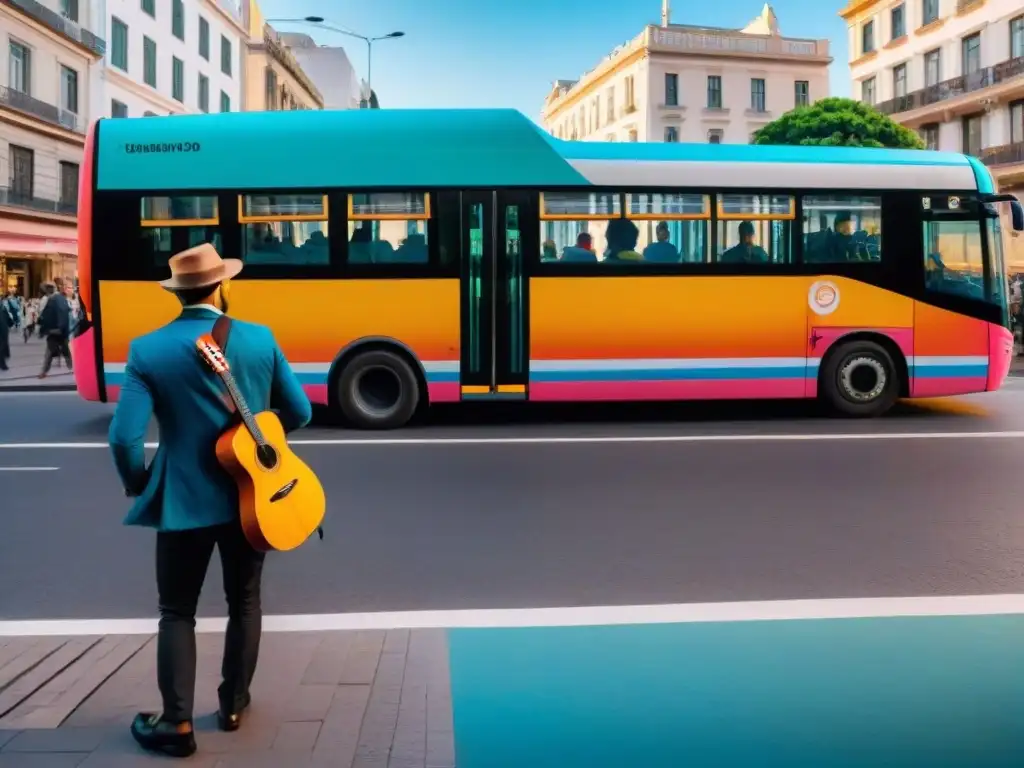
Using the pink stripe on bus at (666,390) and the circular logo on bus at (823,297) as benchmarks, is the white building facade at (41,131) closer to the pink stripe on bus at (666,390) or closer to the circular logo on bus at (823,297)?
the pink stripe on bus at (666,390)

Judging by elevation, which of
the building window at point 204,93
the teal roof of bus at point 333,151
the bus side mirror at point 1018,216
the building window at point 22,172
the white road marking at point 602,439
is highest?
the building window at point 204,93

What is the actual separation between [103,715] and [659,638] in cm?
238

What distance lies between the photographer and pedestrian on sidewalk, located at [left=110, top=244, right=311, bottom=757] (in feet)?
12.1

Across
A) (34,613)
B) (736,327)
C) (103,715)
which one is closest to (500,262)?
(736,327)

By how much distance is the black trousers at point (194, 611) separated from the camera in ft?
12.1

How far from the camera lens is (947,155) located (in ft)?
45.2

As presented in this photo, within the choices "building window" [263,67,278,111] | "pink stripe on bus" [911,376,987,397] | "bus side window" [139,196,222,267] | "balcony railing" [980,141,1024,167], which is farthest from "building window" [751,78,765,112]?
"bus side window" [139,196,222,267]

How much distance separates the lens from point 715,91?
69.8m

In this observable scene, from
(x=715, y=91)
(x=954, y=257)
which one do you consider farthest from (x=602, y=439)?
(x=715, y=91)

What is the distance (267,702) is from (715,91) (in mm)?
69875

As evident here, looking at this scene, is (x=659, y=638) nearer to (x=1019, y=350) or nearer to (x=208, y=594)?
(x=208, y=594)

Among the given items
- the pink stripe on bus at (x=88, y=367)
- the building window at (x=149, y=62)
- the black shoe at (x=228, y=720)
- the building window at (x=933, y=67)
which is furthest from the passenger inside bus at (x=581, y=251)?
the building window at (x=933, y=67)

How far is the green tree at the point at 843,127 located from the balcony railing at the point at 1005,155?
2615mm

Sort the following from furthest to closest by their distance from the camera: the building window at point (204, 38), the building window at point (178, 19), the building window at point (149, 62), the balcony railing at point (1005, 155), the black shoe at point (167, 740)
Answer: the building window at point (204, 38)
the building window at point (178, 19)
the building window at point (149, 62)
the balcony railing at point (1005, 155)
the black shoe at point (167, 740)
